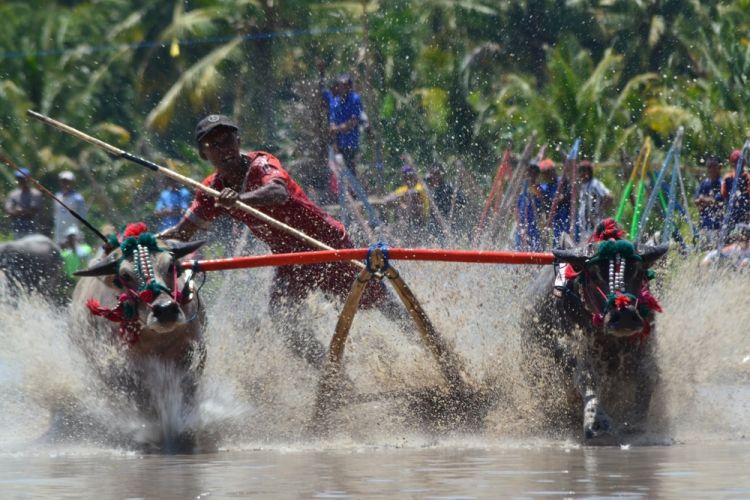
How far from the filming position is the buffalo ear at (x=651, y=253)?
9930 mm

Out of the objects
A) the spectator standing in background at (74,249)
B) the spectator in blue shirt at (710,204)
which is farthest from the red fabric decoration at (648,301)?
the spectator standing in background at (74,249)

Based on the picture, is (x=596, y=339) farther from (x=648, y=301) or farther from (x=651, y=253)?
(x=651, y=253)

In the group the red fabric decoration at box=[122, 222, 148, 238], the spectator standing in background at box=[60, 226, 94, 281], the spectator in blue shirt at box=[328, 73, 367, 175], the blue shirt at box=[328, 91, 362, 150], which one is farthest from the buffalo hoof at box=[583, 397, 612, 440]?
the blue shirt at box=[328, 91, 362, 150]

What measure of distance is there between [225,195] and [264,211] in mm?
560

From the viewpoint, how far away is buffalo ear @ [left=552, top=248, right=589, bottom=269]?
1001 cm

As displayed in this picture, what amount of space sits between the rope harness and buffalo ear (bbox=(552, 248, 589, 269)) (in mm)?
2089

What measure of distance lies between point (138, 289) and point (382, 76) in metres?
18.1

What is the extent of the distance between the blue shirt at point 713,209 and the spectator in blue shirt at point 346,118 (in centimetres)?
428

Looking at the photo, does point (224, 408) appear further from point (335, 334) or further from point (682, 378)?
point (682, 378)

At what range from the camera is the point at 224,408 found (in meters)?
10.5

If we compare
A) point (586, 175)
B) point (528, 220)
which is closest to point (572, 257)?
point (586, 175)

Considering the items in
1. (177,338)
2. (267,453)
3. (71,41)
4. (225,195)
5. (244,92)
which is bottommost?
(267,453)

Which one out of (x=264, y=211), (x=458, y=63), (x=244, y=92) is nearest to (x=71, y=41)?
(x=244, y=92)

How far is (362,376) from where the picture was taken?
11.0 metres
